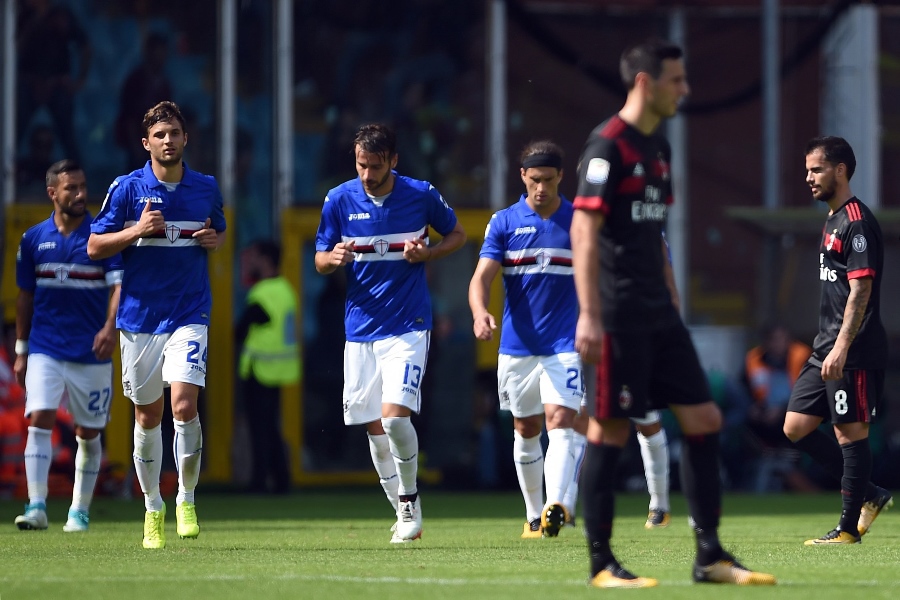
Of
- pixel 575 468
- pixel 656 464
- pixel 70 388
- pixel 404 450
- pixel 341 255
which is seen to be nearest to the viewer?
pixel 341 255

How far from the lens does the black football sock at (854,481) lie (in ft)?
29.7

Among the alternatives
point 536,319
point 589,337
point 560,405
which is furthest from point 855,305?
point 589,337

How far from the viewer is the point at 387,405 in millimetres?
9328

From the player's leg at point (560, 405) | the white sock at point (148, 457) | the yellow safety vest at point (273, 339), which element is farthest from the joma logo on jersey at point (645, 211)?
the yellow safety vest at point (273, 339)

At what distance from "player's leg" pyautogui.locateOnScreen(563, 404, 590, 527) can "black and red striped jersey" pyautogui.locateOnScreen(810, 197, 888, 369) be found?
173cm

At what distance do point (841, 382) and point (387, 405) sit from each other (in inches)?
99.0

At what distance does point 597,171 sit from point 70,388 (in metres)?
5.45

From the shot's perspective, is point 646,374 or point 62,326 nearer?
point 646,374

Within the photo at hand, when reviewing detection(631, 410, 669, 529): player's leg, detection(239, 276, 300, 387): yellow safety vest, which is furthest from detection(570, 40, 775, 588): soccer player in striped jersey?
detection(239, 276, 300, 387): yellow safety vest

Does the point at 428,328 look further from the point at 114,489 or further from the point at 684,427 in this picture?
the point at 114,489

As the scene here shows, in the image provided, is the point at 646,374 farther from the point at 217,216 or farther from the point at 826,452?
the point at 217,216

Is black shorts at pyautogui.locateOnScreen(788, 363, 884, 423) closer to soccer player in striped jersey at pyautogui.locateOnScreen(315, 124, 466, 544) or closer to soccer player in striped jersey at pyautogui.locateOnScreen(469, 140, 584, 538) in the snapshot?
soccer player in striped jersey at pyautogui.locateOnScreen(469, 140, 584, 538)

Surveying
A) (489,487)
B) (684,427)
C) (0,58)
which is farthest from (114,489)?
(684,427)

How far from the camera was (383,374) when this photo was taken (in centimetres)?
947
